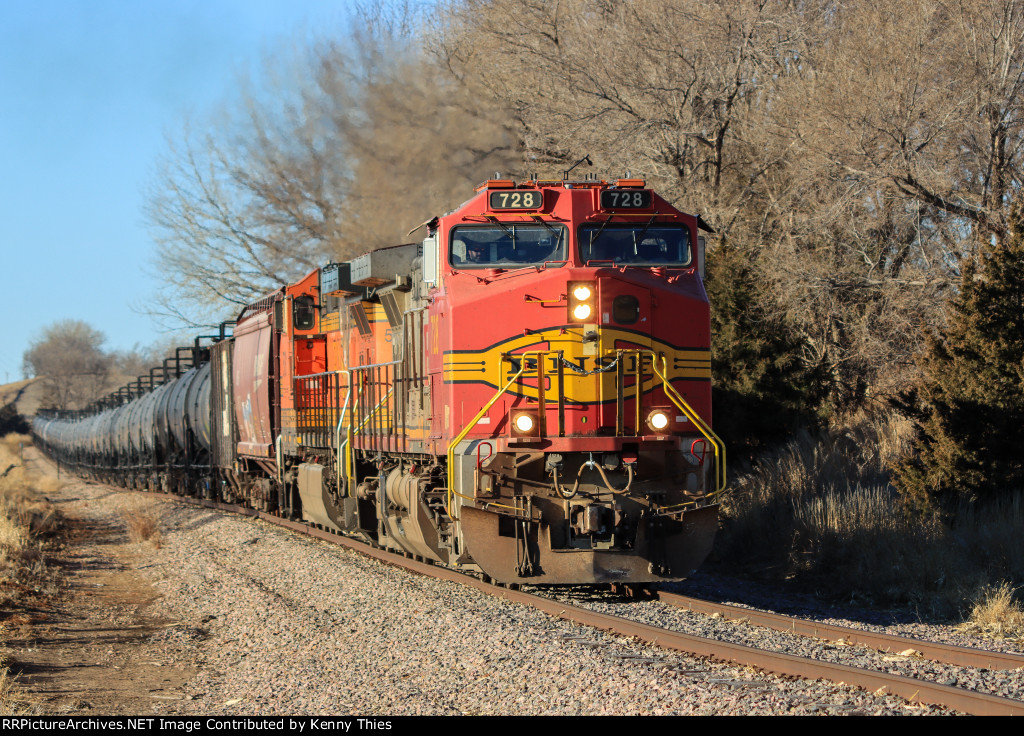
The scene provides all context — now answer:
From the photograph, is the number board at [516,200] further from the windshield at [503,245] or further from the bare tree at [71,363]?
the bare tree at [71,363]

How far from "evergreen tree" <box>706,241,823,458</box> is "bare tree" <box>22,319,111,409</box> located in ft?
373

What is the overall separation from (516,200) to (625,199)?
101 cm

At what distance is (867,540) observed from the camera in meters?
11.1

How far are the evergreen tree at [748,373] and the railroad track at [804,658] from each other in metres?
7.31

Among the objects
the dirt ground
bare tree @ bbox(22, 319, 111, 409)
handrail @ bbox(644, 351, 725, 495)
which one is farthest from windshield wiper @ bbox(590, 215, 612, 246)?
bare tree @ bbox(22, 319, 111, 409)

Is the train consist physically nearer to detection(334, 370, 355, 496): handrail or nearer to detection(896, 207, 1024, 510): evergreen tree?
detection(334, 370, 355, 496): handrail

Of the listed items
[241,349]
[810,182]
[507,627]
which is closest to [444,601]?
[507,627]

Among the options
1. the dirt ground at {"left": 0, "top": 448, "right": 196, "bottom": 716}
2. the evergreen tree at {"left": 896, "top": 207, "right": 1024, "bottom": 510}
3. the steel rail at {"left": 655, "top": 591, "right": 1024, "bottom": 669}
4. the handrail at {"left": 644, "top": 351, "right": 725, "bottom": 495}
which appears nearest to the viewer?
the steel rail at {"left": 655, "top": 591, "right": 1024, "bottom": 669}

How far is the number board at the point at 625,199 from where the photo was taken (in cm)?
911

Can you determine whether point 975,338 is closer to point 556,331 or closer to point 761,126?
point 556,331

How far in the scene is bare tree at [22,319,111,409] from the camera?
124 meters

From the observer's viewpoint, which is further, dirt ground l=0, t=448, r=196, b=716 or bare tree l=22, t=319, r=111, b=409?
bare tree l=22, t=319, r=111, b=409

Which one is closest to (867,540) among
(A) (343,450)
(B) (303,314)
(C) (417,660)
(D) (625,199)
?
(D) (625,199)

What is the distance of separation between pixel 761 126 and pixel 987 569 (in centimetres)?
1153
